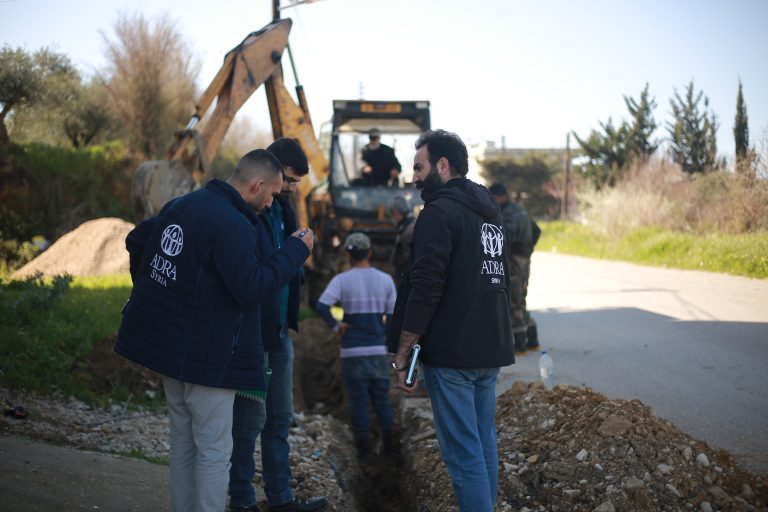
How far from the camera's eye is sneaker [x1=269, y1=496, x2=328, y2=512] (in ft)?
16.2

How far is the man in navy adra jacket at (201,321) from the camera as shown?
376 centimetres

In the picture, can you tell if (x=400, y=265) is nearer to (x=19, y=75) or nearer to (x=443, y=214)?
(x=443, y=214)

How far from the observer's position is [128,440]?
6109 millimetres

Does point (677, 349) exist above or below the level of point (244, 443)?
below

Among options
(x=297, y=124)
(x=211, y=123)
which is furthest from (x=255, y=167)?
(x=297, y=124)

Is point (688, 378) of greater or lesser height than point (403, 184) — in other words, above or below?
below

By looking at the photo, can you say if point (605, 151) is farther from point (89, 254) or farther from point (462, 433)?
point (462, 433)

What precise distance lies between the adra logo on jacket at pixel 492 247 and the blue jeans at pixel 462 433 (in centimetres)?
53


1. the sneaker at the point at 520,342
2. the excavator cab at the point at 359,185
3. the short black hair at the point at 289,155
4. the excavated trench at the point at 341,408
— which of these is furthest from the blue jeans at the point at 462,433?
the excavator cab at the point at 359,185

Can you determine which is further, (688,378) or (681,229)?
(681,229)

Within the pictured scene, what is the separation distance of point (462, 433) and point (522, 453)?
172 cm

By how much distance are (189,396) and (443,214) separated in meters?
1.57

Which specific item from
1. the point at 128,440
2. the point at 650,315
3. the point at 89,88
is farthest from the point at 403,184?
the point at 89,88

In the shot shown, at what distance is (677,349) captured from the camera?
9.70 m
